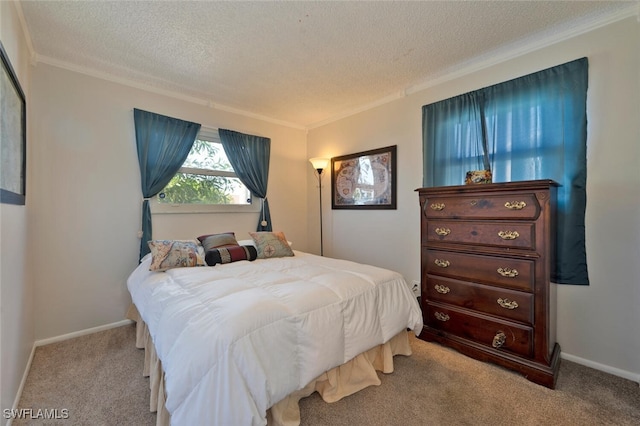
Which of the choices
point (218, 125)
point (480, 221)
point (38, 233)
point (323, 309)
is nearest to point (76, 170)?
point (38, 233)

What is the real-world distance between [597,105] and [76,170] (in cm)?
429

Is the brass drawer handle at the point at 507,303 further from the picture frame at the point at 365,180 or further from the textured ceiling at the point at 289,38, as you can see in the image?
the textured ceiling at the point at 289,38

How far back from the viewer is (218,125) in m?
3.38

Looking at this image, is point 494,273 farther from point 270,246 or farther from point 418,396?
point 270,246

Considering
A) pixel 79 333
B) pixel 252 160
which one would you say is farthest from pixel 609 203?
pixel 79 333

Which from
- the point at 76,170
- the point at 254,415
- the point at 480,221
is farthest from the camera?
the point at 76,170

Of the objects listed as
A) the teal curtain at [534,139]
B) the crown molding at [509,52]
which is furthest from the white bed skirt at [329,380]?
the crown molding at [509,52]

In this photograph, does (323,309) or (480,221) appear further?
(480,221)

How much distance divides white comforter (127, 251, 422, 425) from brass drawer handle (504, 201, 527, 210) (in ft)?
3.07

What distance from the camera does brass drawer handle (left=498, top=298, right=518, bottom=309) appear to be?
1.88 m

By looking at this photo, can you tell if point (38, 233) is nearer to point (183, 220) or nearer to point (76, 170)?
point (76, 170)

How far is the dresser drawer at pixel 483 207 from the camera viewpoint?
5.97 ft

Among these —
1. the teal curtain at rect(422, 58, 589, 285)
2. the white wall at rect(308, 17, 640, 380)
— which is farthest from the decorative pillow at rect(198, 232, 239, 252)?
the white wall at rect(308, 17, 640, 380)

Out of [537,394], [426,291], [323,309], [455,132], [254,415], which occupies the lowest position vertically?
[537,394]
